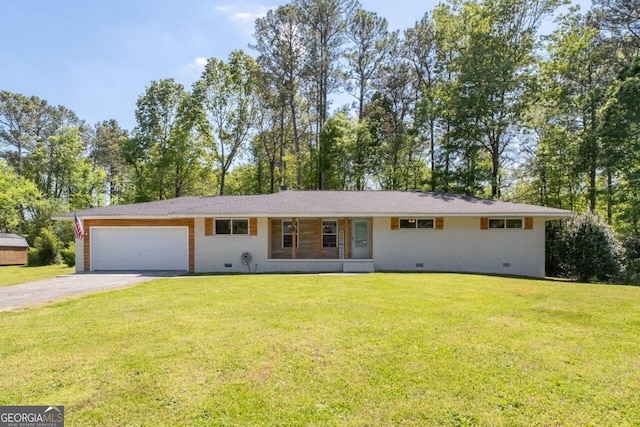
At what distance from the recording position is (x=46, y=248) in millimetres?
21156

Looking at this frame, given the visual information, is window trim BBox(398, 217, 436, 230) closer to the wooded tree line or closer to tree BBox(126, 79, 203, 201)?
the wooded tree line

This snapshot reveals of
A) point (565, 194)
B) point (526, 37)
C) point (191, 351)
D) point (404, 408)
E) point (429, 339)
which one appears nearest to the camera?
point (404, 408)

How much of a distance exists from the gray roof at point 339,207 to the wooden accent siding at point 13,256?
12345mm

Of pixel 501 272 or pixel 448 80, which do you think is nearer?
pixel 501 272

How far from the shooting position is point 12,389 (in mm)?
3654

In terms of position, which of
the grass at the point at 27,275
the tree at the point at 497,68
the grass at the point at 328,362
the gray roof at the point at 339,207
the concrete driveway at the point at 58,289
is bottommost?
the grass at the point at 27,275

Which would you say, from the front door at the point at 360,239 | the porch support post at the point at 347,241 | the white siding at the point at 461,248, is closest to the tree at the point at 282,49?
the front door at the point at 360,239

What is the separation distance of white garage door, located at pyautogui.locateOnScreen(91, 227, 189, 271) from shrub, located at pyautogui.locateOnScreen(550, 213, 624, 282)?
52.9 ft

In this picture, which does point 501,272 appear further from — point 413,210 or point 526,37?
point 526,37

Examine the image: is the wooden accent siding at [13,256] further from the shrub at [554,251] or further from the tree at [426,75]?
the shrub at [554,251]

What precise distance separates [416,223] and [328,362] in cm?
1113

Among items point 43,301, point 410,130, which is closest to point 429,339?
point 43,301

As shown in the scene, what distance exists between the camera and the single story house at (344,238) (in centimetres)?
1405

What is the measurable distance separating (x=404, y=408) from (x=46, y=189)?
1557 inches
